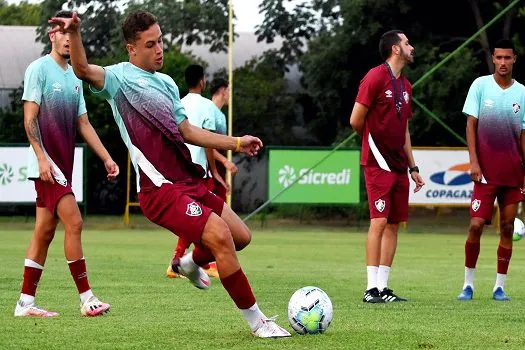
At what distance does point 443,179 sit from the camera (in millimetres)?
28953

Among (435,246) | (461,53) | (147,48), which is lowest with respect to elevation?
(435,246)

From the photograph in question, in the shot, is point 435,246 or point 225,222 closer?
point 225,222

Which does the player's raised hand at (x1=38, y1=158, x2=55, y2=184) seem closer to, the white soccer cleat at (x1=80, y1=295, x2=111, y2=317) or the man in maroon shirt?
the white soccer cleat at (x1=80, y1=295, x2=111, y2=317)

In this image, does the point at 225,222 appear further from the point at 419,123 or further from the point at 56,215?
the point at 419,123

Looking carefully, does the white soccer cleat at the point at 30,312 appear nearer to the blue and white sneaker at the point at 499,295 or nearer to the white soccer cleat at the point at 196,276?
the white soccer cleat at the point at 196,276

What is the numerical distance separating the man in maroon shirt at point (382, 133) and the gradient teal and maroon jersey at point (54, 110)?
2847mm

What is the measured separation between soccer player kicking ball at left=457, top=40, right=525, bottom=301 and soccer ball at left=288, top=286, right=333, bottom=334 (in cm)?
381

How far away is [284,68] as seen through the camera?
43250mm

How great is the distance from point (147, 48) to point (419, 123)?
26.3 metres

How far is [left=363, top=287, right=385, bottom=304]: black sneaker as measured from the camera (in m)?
11.4

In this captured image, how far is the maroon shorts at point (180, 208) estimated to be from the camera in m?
8.20

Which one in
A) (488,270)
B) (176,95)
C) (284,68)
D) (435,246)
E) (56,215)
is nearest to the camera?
(176,95)

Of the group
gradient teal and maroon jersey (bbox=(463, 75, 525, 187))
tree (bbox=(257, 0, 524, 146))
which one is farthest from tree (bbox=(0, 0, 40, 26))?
gradient teal and maroon jersey (bbox=(463, 75, 525, 187))

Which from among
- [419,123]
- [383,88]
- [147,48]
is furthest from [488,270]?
[419,123]
